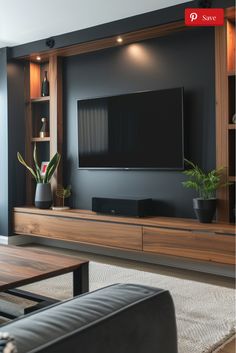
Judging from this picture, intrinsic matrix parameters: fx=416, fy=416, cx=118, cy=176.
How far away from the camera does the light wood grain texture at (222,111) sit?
3520 mm

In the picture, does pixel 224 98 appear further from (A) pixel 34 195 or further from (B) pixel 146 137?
(A) pixel 34 195

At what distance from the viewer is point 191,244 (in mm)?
3475

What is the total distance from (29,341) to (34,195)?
4.62m

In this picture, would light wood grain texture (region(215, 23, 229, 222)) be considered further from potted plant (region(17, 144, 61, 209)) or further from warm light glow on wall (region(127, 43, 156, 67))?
potted plant (region(17, 144, 61, 209))

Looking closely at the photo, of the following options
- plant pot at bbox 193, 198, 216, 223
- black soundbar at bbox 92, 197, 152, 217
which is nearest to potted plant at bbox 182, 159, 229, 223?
plant pot at bbox 193, 198, 216, 223

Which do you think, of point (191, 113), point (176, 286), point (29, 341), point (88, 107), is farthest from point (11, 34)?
point (29, 341)

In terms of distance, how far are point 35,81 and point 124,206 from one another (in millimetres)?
2219

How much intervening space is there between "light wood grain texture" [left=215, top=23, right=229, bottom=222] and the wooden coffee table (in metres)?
1.61

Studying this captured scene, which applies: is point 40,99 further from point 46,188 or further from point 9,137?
point 46,188

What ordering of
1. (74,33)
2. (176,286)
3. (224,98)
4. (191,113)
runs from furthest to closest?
1. (74,33)
2. (191,113)
3. (224,98)
4. (176,286)

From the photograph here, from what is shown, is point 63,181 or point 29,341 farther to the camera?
point 63,181

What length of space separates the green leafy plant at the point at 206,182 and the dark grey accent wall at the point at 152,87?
0.19m

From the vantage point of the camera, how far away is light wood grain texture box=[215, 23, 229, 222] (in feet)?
11.5

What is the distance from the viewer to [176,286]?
3275mm
